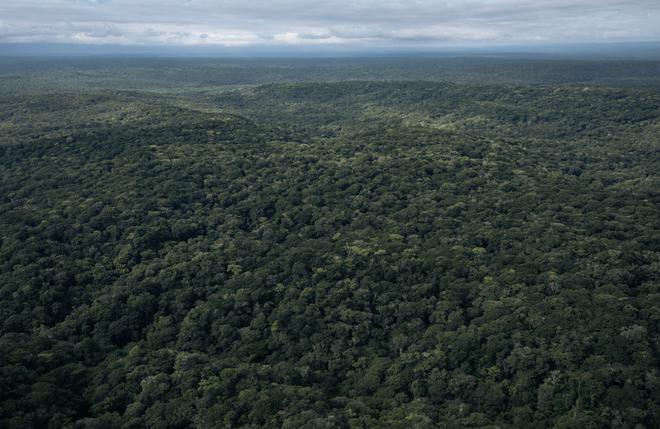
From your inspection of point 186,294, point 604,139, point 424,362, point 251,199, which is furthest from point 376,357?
point 604,139

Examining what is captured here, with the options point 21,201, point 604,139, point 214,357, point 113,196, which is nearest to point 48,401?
point 214,357

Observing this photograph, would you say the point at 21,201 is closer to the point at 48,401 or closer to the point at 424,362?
the point at 48,401

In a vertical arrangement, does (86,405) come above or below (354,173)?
below

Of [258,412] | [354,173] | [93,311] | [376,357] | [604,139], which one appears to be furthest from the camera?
[604,139]

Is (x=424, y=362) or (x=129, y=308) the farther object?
(x=129, y=308)

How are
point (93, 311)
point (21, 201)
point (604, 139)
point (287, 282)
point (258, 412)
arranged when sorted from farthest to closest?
point (604, 139) < point (21, 201) < point (287, 282) < point (93, 311) < point (258, 412)

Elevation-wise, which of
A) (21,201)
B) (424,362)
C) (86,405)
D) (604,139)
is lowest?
(86,405)
